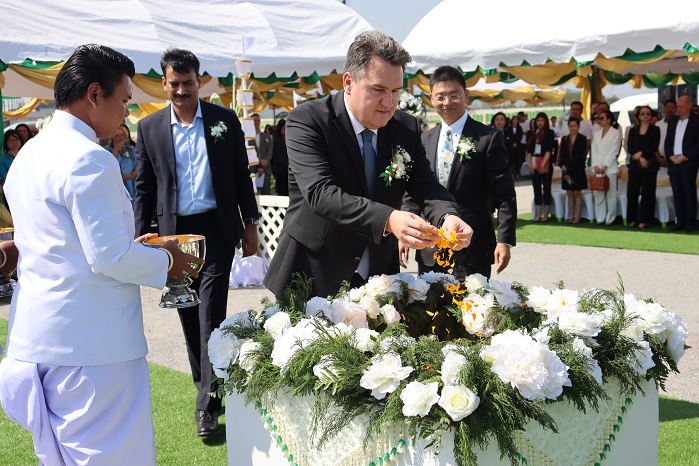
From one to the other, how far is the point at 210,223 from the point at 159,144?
A: 612mm

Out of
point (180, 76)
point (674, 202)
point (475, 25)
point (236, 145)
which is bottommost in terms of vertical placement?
point (674, 202)

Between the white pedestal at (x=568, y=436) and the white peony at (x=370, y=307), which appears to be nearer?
the white pedestal at (x=568, y=436)

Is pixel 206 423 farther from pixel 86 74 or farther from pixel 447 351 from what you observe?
pixel 86 74

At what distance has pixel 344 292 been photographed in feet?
12.0

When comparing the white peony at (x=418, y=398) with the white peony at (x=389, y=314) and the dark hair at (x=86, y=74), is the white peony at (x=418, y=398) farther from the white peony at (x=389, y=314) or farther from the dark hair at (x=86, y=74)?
the dark hair at (x=86, y=74)

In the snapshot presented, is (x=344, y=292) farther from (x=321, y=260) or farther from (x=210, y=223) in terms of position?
(x=210, y=223)

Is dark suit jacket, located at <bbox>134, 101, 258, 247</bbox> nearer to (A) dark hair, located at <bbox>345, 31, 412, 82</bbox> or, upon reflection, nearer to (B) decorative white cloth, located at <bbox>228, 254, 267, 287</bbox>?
(A) dark hair, located at <bbox>345, 31, 412, 82</bbox>

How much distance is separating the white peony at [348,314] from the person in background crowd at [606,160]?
1288 centimetres

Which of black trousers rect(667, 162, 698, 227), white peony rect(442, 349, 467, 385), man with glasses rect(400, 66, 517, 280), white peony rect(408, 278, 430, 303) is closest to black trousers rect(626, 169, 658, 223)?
black trousers rect(667, 162, 698, 227)

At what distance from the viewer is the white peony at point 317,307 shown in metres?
3.41

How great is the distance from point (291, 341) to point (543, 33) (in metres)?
12.8

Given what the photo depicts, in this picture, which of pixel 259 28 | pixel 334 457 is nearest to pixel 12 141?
pixel 259 28

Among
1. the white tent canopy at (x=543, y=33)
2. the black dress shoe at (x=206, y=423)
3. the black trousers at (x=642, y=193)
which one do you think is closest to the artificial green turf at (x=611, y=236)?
the black trousers at (x=642, y=193)

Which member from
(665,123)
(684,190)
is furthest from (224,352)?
(665,123)
